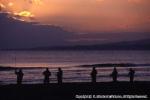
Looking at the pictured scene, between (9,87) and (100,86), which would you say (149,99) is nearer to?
(100,86)

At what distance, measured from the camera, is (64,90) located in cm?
2675

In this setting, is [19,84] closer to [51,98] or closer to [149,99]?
[51,98]

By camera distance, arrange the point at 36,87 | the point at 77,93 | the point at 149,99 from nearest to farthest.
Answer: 1. the point at 149,99
2. the point at 77,93
3. the point at 36,87

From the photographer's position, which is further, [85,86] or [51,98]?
[85,86]

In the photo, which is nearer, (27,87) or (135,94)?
(135,94)

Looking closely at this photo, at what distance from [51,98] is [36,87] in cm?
247

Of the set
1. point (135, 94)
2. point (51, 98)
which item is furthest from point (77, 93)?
point (135, 94)

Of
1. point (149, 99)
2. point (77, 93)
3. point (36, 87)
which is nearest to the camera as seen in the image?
point (149, 99)

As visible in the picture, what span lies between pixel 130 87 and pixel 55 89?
4.26 metres

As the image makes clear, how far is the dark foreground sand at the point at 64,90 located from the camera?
2570cm

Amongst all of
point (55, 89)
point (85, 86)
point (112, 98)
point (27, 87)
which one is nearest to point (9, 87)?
point (27, 87)

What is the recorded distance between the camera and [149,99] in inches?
946

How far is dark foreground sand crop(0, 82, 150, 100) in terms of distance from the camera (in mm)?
25703

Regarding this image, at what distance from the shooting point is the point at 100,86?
2761 cm
